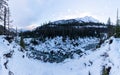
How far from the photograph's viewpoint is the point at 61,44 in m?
130

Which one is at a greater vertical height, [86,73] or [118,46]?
[118,46]

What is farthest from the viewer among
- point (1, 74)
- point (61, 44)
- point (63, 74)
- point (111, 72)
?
point (61, 44)

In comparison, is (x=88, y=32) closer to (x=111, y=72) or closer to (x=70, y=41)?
(x=70, y=41)

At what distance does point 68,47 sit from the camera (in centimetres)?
12300

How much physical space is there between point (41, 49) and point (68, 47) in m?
16.4

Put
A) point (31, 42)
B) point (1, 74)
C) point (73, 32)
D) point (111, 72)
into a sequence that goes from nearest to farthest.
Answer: point (1, 74) → point (111, 72) → point (31, 42) → point (73, 32)

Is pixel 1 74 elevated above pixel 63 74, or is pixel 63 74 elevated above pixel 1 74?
pixel 1 74

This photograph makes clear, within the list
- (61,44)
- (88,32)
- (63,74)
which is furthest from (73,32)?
(63,74)

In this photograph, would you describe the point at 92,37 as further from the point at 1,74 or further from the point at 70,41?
the point at 1,74

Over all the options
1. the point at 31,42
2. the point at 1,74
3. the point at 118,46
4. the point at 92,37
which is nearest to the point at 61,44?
the point at 31,42

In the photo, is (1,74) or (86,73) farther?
(86,73)

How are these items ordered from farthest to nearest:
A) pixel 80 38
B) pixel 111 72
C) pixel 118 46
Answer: pixel 80 38
pixel 118 46
pixel 111 72

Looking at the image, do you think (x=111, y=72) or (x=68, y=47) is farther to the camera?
(x=68, y=47)

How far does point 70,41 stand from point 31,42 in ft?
80.0
